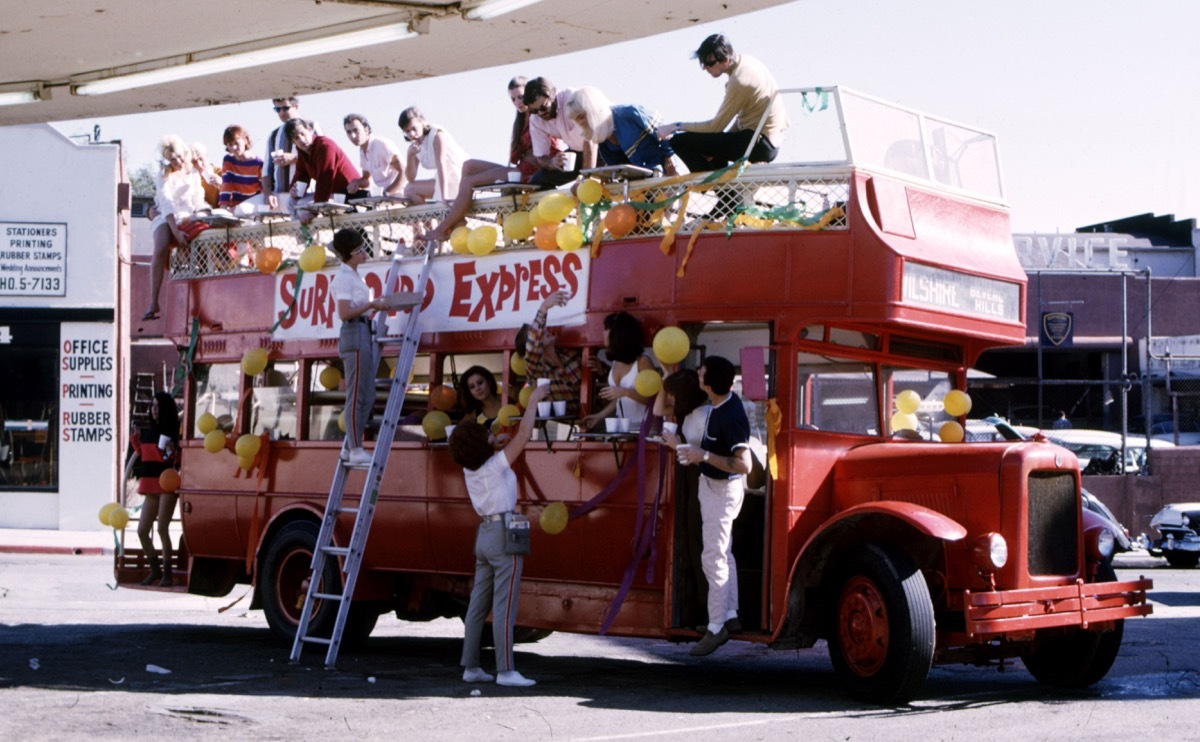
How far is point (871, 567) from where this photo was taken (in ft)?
29.3

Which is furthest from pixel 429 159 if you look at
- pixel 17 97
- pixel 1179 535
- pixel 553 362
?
pixel 1179 535

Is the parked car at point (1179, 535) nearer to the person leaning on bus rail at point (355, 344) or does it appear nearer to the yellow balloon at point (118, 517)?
the person leaning on bus rail at point (355, 344)

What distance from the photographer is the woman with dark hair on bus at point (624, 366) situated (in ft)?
32.7

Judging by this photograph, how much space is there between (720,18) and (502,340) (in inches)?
184

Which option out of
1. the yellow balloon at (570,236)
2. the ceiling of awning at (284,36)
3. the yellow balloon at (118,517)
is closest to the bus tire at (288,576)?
the yellow balloon at (118,517)

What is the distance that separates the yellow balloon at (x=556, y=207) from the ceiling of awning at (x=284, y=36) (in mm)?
2757

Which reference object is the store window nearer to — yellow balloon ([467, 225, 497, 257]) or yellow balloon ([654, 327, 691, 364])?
yellow balloon ([467, 225, 497, 257])

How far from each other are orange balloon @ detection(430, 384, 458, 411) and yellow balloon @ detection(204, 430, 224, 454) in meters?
2.52

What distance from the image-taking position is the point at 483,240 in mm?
11078

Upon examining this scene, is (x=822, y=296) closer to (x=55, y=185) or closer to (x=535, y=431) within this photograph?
(x=535, y=431)

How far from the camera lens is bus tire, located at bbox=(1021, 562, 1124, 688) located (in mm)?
9641

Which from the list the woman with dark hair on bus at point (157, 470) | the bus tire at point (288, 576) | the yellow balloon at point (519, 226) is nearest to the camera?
the yellow balloon at point (519, 226)

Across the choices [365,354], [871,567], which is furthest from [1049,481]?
[365,354]

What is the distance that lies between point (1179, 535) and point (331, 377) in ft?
47.8
